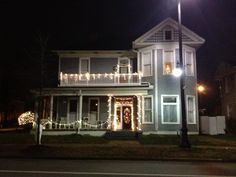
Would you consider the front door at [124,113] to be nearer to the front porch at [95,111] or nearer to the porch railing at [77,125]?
the front porch at [95,111]

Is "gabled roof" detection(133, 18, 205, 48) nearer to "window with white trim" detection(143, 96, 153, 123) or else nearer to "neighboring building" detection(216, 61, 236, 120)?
"window with white trim" detection(143, 96, 153, 123)

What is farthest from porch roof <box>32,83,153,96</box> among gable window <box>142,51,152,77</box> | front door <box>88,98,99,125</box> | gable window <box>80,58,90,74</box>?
gable window <box>80,58,90,74</box>

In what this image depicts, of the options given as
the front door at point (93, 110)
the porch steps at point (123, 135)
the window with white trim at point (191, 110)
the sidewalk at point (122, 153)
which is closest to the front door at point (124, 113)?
the front door at point (93, 110)

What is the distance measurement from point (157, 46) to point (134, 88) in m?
3.89

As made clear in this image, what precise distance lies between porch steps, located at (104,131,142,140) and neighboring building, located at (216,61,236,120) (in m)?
14.3

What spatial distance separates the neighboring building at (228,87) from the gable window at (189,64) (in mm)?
9694

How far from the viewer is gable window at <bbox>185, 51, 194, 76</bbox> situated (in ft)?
79.3

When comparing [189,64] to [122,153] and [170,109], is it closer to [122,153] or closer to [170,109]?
[170,109]

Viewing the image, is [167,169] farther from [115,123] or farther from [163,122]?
[115,123]

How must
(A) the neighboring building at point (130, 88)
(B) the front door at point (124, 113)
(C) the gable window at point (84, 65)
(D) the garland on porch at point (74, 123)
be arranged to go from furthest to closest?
(C) the gable window at point (84, 65) < (B) the front door at point (124, 113) < (A) the neighboring building at point (130, 88) < (D) the garland on porch at point (74, 123)

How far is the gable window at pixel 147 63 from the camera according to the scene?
2420 centimetres

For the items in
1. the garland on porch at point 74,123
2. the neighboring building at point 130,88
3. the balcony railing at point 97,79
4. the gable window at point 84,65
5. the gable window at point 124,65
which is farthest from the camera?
the gable window at point 84,65

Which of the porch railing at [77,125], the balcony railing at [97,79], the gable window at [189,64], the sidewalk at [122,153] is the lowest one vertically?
the sidewalk at [122,153]

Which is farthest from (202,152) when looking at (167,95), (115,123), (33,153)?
(115,123)
